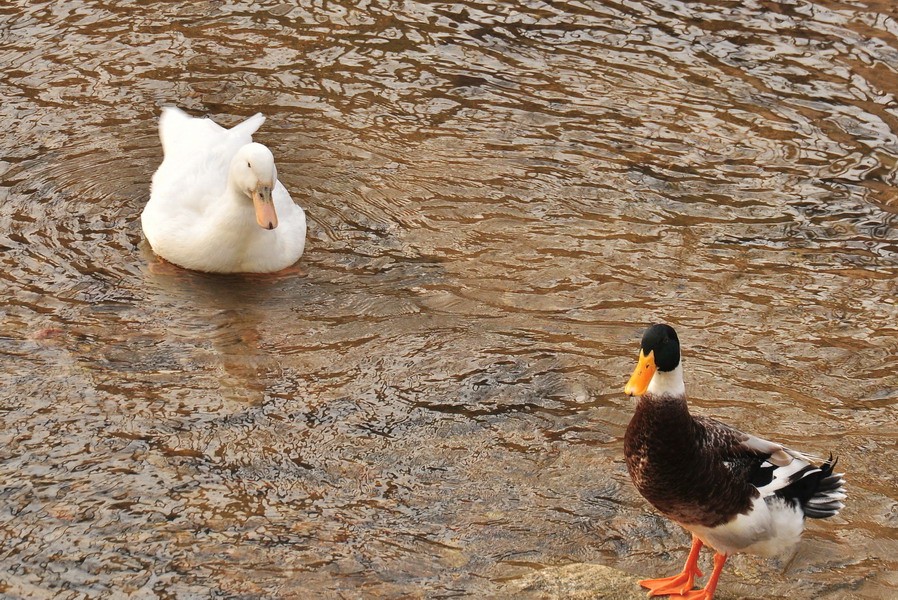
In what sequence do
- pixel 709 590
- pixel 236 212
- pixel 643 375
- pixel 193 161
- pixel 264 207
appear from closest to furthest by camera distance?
pixel 643 375 → pixel 709 590 → pixel 264 207 → pixel 236 212 → pixel 193 161

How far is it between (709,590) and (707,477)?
0.55m

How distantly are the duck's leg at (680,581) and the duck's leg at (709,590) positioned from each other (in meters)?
0.02

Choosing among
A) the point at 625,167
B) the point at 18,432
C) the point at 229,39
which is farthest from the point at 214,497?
the point at 229,39

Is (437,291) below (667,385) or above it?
below

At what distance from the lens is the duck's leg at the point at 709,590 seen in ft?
14.9

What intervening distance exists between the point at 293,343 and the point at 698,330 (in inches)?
96.1

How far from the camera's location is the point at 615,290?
22.4ft

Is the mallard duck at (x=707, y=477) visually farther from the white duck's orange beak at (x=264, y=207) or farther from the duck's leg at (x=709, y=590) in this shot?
the white duck's orange beak at (x=264, y=207)

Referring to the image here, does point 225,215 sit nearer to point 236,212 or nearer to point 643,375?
point 236,212

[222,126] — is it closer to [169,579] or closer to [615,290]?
[615,290]

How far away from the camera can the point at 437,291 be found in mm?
6750

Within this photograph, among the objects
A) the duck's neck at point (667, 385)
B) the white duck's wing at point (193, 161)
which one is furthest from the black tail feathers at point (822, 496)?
the white duck's wing at point (193, 161)

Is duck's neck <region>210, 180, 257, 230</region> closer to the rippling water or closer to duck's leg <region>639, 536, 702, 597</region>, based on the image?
the rippling water

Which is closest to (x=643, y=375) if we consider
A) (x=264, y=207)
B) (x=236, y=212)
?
(x=264, y=207)
